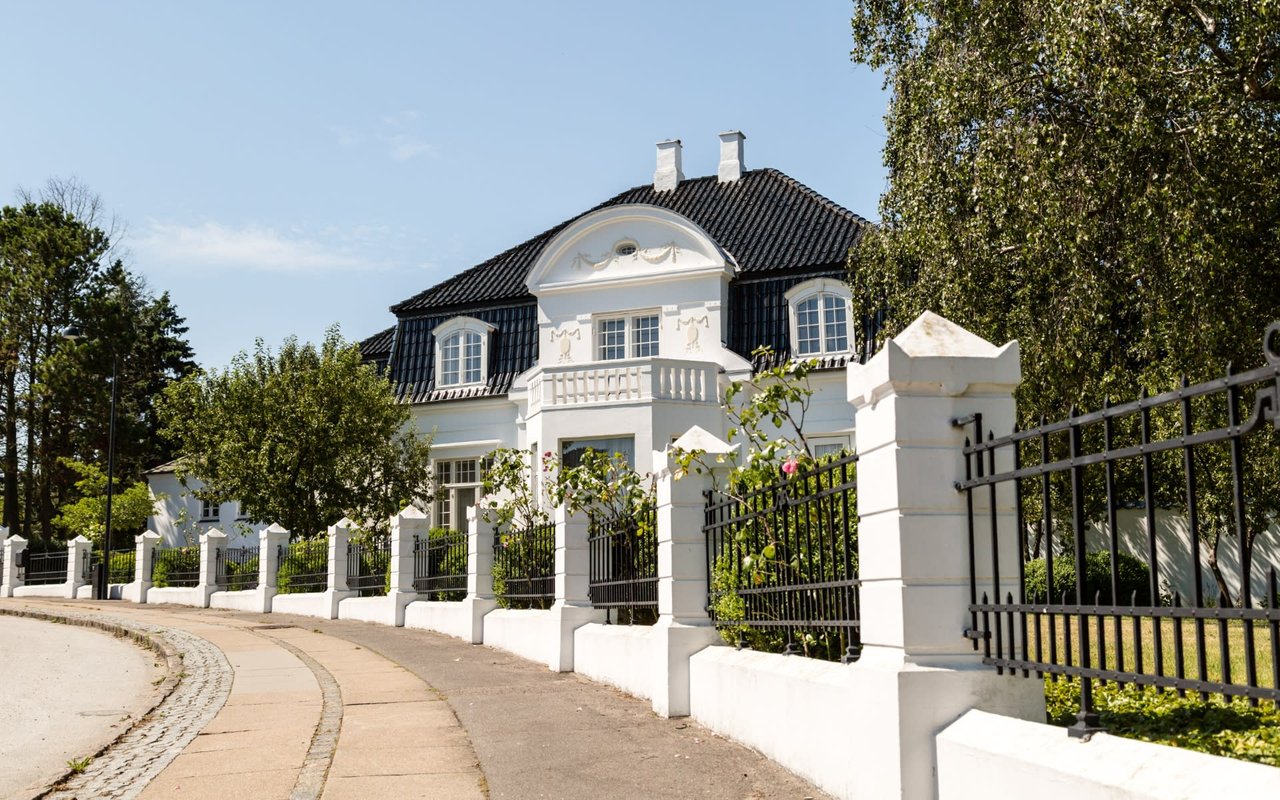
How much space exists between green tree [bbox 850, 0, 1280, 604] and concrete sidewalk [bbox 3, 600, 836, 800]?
6093 mm

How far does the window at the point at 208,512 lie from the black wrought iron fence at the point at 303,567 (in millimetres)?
19871

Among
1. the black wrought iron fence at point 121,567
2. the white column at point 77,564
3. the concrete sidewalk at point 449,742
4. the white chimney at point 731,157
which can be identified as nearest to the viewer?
the concrete sidewalk at point 449,742

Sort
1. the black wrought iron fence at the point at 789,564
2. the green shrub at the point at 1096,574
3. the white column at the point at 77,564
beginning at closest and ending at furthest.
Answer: the black wrought iron fence at the point at 789,564 → the green shrub at the point at 1096,574 → the white column at the point at 77,564

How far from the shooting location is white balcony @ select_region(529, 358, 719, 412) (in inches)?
970

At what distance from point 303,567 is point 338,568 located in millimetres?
2794

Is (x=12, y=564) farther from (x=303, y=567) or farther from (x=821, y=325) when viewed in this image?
(x=821, y=325)

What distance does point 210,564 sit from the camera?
1104 inches

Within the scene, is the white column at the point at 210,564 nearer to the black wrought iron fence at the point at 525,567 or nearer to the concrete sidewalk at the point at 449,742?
the black wrought iron fence at the point at 525,567

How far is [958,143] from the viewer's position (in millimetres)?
15867

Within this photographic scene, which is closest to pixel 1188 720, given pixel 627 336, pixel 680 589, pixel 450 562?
pixel 680 589

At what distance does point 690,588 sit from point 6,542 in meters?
34.8

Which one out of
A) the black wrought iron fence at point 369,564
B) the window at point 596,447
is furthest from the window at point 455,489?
the black wrought iron fence at point 369,564

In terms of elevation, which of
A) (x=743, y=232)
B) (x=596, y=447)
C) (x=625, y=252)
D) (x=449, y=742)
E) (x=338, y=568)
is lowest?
(x=449, y=742)

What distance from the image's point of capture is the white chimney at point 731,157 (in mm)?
32375
